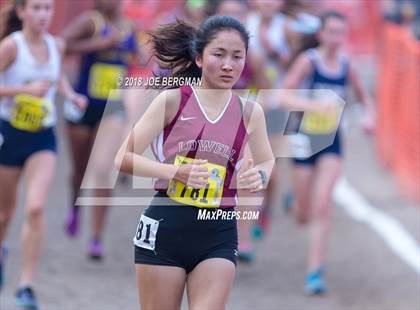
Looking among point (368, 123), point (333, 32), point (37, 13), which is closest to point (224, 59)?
point (37, 13)

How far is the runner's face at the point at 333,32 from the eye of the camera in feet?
29.6

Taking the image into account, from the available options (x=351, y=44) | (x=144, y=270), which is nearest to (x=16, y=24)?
(x=144, y=270)

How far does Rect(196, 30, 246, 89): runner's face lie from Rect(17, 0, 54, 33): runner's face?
8.70 feet

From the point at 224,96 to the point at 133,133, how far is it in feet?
1.59

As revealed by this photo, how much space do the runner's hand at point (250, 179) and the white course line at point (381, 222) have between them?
4.20 meters

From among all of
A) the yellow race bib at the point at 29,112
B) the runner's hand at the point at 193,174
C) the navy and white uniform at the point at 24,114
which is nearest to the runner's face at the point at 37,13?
the navy and white uniform at the point at 24,114

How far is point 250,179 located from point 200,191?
25cm

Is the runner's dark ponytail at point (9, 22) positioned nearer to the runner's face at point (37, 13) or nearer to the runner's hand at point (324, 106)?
the runner's face at point (37, 13)

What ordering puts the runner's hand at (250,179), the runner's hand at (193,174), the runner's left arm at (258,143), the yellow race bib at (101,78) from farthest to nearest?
the yellow race bib at (101,78)
the runner's left arm at (258,143)
the runner's hand at (250,179)
the runner's hand at (193,174)

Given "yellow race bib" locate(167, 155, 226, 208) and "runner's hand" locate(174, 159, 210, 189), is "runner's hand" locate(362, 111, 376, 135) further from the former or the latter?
"runner's hand" locate(174, 159, 210, 189)

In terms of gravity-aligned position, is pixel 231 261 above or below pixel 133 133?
below

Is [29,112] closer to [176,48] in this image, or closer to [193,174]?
[176,48]

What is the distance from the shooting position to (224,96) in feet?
18.4

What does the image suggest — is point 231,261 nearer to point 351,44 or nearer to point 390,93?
point 390,93
